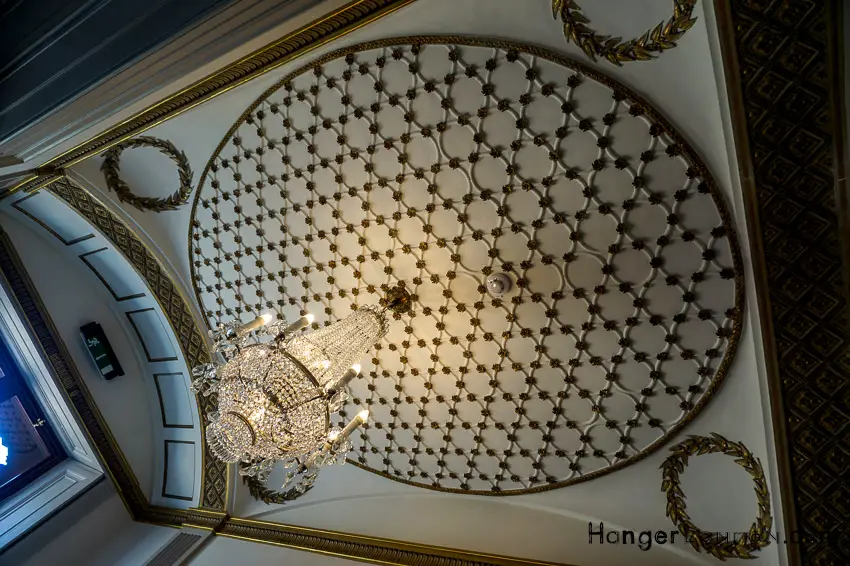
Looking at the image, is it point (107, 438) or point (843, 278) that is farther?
point (107, 438)

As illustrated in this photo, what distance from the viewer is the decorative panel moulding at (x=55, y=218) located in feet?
12.3

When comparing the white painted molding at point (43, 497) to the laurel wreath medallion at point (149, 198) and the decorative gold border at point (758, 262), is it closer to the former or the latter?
the laurel wreath medallion at point (149, 198)

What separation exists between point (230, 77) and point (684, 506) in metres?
4.41

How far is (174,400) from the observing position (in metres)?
4.81

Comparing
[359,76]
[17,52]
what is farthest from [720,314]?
[17,52]

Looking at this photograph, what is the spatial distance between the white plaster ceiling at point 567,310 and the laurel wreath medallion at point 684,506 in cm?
6

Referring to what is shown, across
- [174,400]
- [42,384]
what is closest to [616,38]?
[174,400]

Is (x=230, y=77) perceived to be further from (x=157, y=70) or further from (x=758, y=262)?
(x=758, y=262)

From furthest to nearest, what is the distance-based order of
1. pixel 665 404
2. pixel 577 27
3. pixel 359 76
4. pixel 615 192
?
1. pixel 665 404
2. pixel 359 76
3. pixel 615 192
4. pixel 577 27

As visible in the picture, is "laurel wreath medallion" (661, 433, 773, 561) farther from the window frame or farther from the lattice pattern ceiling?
the window frame

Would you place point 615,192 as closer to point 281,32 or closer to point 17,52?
point 281,32

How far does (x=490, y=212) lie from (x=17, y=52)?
3.21m

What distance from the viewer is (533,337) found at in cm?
310

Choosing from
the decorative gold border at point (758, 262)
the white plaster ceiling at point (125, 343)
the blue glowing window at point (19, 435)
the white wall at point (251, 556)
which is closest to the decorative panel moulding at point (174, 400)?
the white plaster ceiling at point (125, 343)
